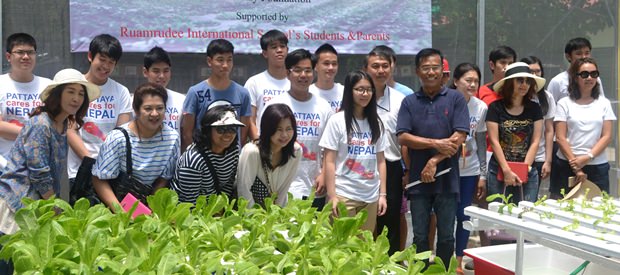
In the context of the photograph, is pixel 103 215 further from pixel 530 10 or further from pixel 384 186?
pixel 530 10

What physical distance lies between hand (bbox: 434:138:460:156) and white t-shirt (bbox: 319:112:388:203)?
16.8 inches

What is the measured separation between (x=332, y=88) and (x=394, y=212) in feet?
3.40

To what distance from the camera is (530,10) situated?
7.39 m

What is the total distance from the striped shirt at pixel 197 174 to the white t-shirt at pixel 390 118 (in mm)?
1606

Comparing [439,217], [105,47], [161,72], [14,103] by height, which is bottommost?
[439,217]

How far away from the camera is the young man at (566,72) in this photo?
6.20 metres

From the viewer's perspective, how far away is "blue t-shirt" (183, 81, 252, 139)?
4.73m

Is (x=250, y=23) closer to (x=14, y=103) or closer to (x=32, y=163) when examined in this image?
(x=14, y=103)

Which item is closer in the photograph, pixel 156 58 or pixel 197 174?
pixel 197 174

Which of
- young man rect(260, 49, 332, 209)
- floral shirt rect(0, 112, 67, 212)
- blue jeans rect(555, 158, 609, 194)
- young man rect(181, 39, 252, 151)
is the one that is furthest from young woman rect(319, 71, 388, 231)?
blue jeans rect(555, 158, 609, 194)

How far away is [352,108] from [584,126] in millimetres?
2177

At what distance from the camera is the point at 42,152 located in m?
3.60

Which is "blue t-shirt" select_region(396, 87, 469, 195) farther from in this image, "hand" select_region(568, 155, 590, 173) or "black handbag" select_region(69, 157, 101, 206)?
"black handbag" select_region(69, 157, 101, 206)

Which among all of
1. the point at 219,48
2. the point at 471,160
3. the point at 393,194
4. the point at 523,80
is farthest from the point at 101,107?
the point at 523,80
